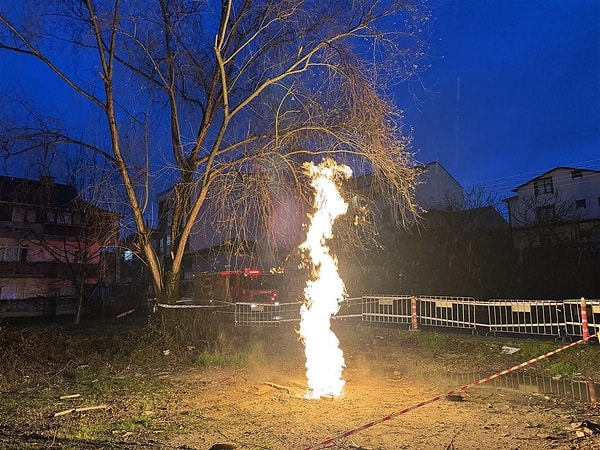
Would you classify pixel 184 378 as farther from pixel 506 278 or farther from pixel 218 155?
pixel 506 278

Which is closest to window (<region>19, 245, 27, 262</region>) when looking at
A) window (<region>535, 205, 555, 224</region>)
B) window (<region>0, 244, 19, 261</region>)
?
window (<region>0, 244, 19, 261</region>)

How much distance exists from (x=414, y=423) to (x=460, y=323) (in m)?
11.6

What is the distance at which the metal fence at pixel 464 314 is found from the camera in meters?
14.5

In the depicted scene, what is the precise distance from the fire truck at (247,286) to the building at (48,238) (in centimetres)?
678

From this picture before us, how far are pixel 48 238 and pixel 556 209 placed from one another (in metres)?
35.1

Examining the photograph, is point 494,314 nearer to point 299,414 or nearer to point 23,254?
point 299,414

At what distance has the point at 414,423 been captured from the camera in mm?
6855

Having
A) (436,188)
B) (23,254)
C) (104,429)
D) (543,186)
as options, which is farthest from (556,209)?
(23,254)

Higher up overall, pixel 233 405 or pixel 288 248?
pixel 288 248

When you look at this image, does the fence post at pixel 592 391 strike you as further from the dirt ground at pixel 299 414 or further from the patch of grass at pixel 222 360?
the patch of grass at pixel 222 360

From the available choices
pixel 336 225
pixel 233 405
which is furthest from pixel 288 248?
pixel 233 405

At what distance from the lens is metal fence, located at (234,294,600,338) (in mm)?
14539

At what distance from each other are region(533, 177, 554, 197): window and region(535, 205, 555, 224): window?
29.9ft

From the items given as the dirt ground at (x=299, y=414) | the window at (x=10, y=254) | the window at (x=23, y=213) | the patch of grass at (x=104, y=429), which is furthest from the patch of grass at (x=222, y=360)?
the window at (x=10, y=254)
